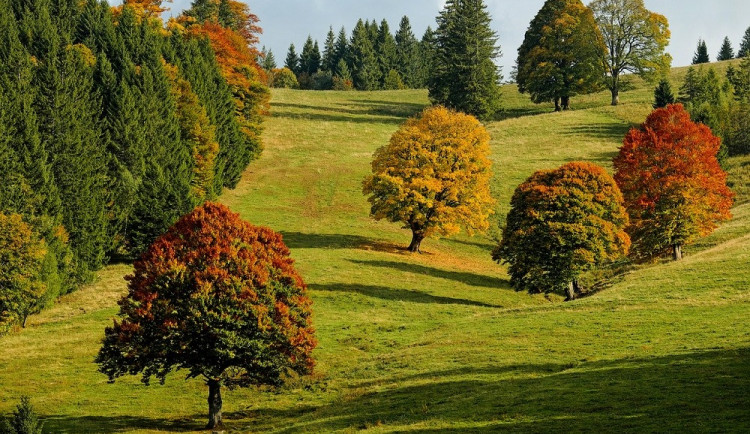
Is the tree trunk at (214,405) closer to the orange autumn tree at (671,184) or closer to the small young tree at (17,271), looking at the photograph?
the small young tree at (17,271)

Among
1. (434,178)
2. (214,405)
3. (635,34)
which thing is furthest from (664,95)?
(214,405)

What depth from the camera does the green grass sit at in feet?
89.6

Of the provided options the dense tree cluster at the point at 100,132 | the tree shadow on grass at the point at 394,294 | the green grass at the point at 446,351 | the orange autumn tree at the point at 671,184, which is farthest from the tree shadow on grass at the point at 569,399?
the dense tree cluster at the point at 100,132

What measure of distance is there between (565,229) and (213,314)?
97.5ft

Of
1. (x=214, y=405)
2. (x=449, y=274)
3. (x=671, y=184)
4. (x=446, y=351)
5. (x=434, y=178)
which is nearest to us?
(x=214, y=405)

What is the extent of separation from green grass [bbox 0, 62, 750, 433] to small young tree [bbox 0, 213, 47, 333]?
1667 millimetres

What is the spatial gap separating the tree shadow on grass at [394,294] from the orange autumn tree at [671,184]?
643 inches

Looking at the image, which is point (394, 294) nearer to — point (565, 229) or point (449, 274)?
point (449, 274)

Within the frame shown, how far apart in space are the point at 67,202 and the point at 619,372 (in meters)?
48.8

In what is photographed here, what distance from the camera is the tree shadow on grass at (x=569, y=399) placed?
24.2m

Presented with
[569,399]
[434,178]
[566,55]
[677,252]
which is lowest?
[677,252]

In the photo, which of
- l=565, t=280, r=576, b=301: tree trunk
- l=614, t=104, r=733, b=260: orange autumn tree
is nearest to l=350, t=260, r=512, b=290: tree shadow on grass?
l=565, t=280, r=576, b=301: tree trunk

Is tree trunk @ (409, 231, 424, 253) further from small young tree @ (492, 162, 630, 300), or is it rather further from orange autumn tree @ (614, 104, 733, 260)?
orange autumn tree @ (614, 104, 733, 260)

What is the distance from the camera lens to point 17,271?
5084 cm
